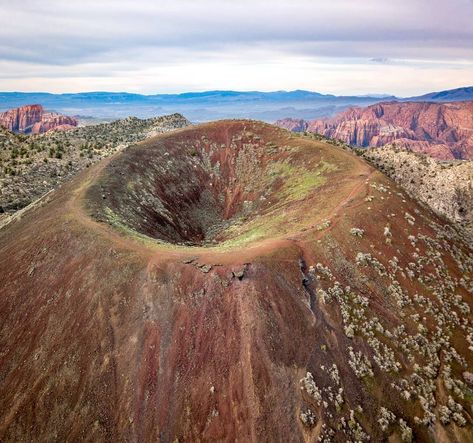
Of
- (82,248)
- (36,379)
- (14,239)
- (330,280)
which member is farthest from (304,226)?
(14,239)

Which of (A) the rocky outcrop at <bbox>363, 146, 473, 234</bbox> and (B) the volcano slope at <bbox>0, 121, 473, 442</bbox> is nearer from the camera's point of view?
(B) the volcano slope at <bbox>0, 121, 473, 442</bbox>

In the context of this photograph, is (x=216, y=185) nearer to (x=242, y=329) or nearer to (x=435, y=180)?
(x=435, y=180)

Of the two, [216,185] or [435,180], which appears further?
[435,180]

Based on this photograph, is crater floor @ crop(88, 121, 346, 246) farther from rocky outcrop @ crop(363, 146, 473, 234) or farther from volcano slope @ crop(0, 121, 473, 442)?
rocky outcrop @ crop(363, 146, 473, 234)

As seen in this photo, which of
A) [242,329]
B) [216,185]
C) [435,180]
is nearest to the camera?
[242,329]

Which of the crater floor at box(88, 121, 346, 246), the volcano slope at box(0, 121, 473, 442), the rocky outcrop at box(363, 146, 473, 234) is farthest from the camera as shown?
the rocky outcrop at box(363, 146, 473, 234)

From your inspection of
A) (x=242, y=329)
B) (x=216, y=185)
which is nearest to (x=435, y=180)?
(x=216, y=185)

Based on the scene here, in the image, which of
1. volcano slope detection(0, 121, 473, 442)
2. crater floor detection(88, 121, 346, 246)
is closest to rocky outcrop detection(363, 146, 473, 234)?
crater floor detection(88, 121, 346, 246)

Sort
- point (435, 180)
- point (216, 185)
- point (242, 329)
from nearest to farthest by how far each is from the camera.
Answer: point (242, 329) → point (216, 185) → point (435, 180)

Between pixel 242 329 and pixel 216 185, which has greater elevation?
pixel 216 185
